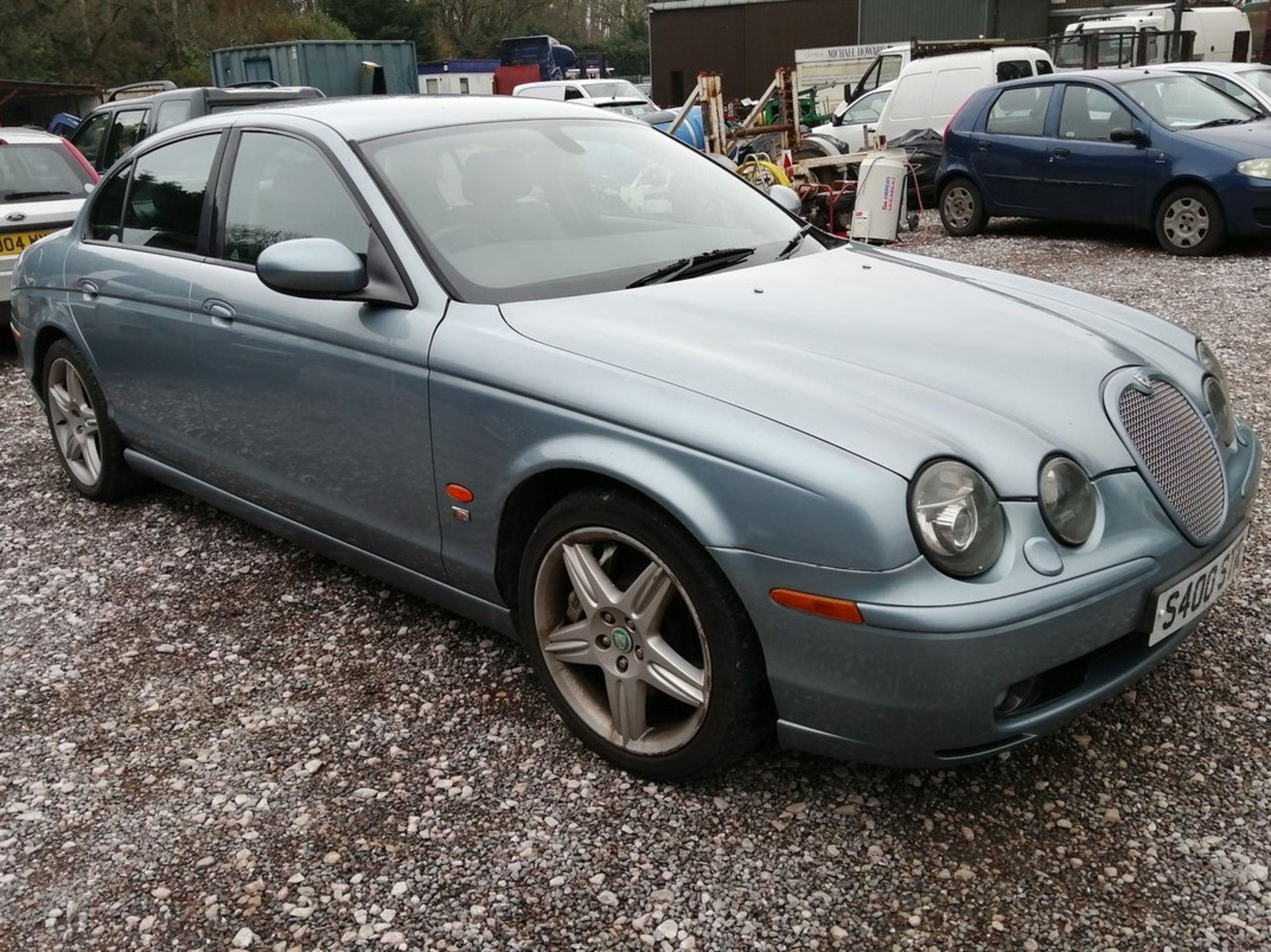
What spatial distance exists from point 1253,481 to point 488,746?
2.05m

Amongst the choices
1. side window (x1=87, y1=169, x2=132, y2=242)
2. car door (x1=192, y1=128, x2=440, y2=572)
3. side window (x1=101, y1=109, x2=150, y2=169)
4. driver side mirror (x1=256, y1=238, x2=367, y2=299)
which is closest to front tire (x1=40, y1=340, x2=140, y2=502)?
side window (x1=87, y1=169, x2=132, y2=242)

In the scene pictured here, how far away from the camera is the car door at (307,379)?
3119mm

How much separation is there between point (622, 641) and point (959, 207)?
1036 centimetres

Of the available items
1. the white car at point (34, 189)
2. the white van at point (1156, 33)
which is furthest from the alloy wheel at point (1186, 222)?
the white van at point (1156, 33)

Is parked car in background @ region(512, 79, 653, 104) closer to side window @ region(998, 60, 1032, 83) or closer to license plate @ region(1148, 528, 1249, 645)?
side window @ region(998, 60, 1032, 83)

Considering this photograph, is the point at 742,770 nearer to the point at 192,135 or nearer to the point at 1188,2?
the point at 192,135

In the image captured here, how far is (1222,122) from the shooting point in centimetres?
988

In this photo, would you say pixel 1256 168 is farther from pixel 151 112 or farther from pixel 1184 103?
pixel 151 112

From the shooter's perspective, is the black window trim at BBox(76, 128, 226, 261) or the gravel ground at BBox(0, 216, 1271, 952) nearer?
the gravel ground at BBox(0, 216, 1271, 952)

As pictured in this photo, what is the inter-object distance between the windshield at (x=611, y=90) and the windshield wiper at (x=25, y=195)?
536 inches

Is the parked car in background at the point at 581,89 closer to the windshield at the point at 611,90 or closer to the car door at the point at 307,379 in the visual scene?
the windshield at the point at 611,90

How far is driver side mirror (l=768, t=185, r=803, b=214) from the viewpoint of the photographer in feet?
13.7

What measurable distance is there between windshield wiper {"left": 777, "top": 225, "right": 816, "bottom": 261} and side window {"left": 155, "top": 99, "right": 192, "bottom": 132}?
7.78m

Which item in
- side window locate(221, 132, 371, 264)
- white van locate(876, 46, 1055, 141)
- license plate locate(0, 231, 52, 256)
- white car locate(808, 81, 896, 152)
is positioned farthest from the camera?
white car locate(808, 81, 896, 152)
